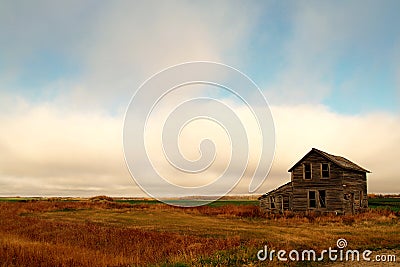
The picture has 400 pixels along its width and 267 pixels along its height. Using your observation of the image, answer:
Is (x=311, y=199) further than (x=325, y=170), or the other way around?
(x=311, y=199)

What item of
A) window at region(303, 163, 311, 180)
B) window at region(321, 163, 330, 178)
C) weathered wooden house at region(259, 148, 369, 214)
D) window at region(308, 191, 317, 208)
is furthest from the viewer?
window at region(303, 163, 311, 180)

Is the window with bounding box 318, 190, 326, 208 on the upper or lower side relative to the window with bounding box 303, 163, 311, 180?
lower

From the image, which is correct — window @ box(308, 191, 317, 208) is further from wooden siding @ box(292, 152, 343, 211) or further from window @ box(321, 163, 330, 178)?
window @ box(321, 163, 330, 178)

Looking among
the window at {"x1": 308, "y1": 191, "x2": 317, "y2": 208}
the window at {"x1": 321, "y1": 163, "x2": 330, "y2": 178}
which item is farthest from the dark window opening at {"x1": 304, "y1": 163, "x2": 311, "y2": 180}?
the window at {"x1": 308, "y1": 191, "x2": 317, "y2": 208}

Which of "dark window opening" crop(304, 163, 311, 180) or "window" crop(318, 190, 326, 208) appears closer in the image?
"window" crop(318, 190, 326, 208)

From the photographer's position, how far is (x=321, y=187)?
42.8 meters

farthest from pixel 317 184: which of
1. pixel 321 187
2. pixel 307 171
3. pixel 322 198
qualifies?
pixel 307 171

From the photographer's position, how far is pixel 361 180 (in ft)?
155

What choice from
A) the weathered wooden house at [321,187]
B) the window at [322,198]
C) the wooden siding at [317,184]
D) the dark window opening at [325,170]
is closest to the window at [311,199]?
the weathered wooden house at [321,187]

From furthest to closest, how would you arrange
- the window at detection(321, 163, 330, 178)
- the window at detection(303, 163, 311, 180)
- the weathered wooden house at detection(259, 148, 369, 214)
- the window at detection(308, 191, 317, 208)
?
the window at detection(303, 163, 311, 180) → the window at detection(308, 191, 317, 208) → the window at detection(321, 163, 330, 178) → the weathered wooden house at detection(259, 148, 369, 214)

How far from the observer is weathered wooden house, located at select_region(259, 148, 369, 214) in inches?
1654

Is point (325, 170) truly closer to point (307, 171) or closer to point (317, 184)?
point (317, 184)

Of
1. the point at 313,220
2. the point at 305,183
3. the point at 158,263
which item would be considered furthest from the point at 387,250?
the point at 305,183

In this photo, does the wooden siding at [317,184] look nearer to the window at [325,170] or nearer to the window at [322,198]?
the window at [325,170]
